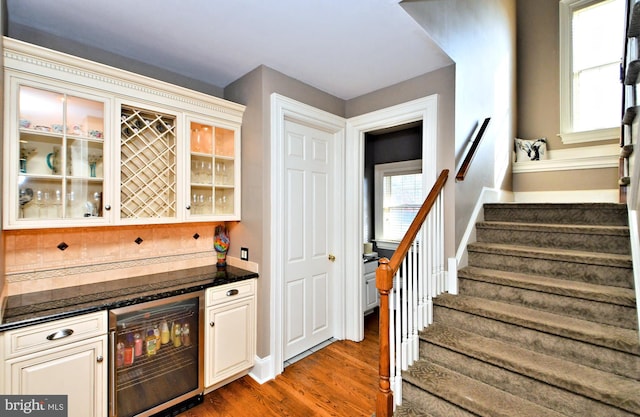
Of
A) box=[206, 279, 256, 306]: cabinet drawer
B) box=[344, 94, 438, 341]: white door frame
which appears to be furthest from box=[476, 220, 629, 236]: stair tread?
box=[206, 279, 256, 306]: cabinet drawer

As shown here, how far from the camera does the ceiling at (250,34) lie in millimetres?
1771

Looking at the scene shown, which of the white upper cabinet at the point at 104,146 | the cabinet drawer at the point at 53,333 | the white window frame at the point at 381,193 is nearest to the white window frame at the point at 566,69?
the white window frame at the point at 381,193

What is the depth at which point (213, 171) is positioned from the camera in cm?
262

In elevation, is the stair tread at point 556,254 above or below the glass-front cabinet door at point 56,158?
below

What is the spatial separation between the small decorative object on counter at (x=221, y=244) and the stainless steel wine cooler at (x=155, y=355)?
0.67m

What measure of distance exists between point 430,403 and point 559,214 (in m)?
1.99

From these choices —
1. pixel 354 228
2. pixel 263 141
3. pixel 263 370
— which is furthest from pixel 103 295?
pixel 354 228

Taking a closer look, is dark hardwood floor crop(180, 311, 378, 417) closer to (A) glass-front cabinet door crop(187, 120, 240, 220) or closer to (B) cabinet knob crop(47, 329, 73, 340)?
(B) cabinet knob crop(47, 329, 73, 340)

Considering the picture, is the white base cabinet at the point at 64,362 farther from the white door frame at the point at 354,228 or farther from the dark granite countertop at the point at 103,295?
the white door frame at the point at 354,228

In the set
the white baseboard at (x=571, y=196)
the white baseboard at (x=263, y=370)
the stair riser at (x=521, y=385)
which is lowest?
the white baseboard at (x=263, y=370)

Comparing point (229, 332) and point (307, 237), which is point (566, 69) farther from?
point (229, 332)

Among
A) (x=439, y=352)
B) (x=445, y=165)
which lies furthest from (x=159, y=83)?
Answer: (x=439, y=352)

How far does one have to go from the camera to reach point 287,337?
2.75 metres

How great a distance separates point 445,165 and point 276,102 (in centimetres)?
154
